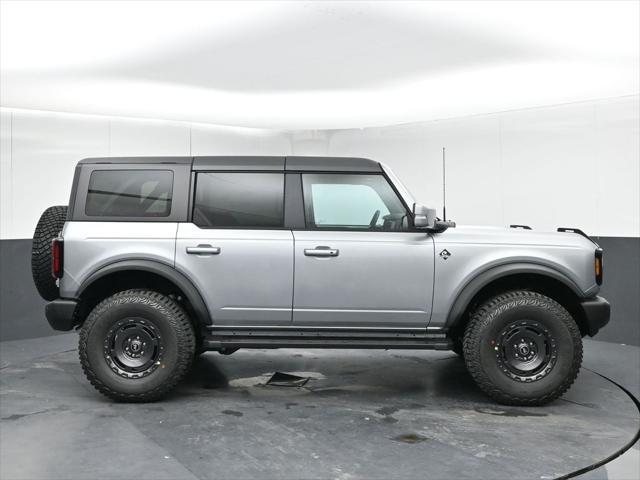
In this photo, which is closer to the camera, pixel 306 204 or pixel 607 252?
pixel 306 204

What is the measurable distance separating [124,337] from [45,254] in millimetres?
992

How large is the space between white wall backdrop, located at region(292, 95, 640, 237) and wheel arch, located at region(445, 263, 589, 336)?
9.69ft

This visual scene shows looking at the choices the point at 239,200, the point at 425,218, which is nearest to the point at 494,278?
the point at 425,218

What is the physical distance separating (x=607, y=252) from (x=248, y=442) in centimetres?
532

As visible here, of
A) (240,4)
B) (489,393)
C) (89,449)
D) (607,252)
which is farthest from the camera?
(607,252)

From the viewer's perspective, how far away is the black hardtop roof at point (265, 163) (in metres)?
5.04

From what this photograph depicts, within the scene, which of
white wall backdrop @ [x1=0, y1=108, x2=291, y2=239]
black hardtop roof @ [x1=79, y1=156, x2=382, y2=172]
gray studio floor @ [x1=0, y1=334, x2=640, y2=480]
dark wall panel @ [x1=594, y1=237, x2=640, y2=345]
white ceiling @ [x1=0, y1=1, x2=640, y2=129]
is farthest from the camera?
white wall backdrop @ [x1=0, y1=108, x2=291, y2=239]

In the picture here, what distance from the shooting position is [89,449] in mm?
3906

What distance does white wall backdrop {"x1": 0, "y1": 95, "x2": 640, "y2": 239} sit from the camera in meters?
7.51

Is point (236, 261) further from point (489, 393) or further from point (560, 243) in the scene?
point (560, 243)

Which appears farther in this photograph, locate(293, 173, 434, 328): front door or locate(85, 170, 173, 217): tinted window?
locate(85, 170, 173, 217): tinted window

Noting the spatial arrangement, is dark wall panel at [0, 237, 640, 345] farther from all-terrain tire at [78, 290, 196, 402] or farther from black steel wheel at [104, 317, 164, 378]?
black steel wheel at [104, 317, 164, 378]

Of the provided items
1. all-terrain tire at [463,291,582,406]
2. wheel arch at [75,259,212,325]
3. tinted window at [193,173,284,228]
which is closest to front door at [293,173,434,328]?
tinted window at [193,173,284,228]

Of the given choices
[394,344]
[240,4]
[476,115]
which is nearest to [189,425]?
[394,344]
